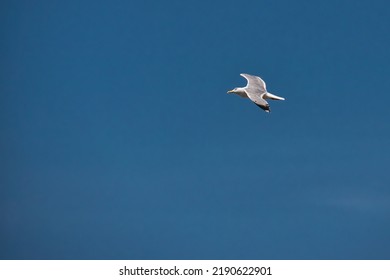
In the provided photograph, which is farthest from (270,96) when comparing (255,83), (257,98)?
(257,98)

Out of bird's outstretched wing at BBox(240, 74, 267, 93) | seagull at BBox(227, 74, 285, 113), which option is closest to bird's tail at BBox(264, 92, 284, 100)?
seagull at BBox(227, 74, 285, 113)

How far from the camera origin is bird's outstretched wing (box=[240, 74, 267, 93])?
166ft

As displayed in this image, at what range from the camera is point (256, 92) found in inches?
1933

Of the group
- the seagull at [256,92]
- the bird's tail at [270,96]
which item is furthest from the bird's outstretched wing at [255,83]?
the bird's tail at [270,96]

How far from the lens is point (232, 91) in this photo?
2052 inches

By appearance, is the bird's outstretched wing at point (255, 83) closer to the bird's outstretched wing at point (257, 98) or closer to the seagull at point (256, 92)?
the seagull at point (256, 92)

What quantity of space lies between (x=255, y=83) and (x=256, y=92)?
8.87 feet

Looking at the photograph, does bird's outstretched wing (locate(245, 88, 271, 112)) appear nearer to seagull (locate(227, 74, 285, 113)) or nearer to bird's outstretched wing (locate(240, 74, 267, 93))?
seagull (locate(227, 74, 285, 113))

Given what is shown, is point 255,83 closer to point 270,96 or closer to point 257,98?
point 270,96

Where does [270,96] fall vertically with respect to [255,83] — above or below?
below

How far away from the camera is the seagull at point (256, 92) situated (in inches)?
1768
